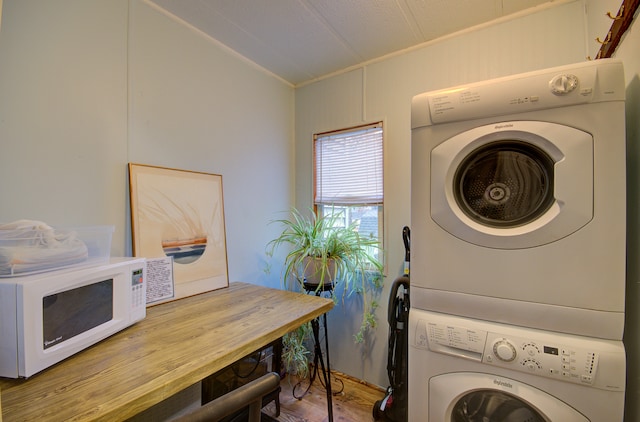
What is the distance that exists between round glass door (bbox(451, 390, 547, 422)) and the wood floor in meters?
0.89

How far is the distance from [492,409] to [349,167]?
5.64ft

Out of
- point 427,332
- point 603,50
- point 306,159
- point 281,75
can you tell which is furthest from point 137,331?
point 603,50

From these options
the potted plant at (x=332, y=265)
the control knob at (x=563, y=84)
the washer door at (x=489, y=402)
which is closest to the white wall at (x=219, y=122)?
the potted plant at (x=332, y=265)

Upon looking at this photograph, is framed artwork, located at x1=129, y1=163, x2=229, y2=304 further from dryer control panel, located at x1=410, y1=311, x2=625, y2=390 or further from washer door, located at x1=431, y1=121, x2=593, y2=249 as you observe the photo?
washer door, located at x1=431, y1=121, x2=593, y2=249

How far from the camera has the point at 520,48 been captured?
1685 mm

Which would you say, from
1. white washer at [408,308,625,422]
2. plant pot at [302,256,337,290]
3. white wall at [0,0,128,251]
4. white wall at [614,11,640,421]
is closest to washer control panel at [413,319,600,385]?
white washer at [408,308,625,422]

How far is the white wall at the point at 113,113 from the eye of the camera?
115 centimetres

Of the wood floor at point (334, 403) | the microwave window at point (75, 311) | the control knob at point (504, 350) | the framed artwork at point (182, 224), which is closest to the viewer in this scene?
the microwave window at point (75, 311)

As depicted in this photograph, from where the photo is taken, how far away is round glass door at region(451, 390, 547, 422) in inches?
39.9

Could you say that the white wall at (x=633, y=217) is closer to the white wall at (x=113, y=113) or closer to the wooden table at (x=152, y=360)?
the wooden table at (x=152, y=360)

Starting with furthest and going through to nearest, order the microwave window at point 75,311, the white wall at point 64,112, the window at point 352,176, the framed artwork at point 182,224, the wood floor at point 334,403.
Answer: the window at point 352,176
the wood floor at point 334,403
the framed artwork at point 182,224
the white wall at point 64,112
the microwave window at point 75,311

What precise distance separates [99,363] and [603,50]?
2282 mm

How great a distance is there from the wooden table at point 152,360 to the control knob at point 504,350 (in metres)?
0.78

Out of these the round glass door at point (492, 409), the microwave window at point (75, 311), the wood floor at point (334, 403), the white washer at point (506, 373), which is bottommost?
the wood floor at point (334, 403)
